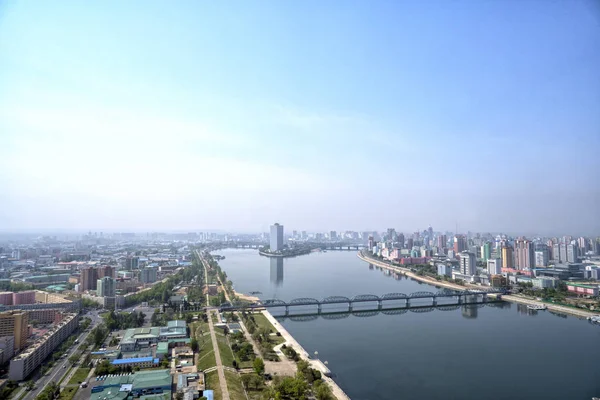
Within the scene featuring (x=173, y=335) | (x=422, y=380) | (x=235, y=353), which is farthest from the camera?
(x=173, y=335)

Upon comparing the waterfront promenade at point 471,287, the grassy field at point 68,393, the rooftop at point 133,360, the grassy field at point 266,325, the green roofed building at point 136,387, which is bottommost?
the waterfront promenade at point 471,287

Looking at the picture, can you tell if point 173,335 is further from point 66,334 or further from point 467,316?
point 467,316

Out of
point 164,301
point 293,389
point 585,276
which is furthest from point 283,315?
point 585,276

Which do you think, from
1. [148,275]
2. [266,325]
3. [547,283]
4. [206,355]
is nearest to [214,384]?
[206,355]

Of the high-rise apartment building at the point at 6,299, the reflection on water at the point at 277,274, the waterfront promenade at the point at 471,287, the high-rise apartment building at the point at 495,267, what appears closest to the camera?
the high-rise apartment building at the point at 6,299

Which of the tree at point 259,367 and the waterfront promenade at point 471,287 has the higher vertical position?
the tree at point 259,367

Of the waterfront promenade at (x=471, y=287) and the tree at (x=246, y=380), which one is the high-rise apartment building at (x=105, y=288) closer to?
the tree at (x=246, y=380)

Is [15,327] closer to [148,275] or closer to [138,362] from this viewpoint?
[138,362]

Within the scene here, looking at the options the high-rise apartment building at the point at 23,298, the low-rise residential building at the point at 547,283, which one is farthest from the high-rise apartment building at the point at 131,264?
the low-rise residential building at the point at 547,283
